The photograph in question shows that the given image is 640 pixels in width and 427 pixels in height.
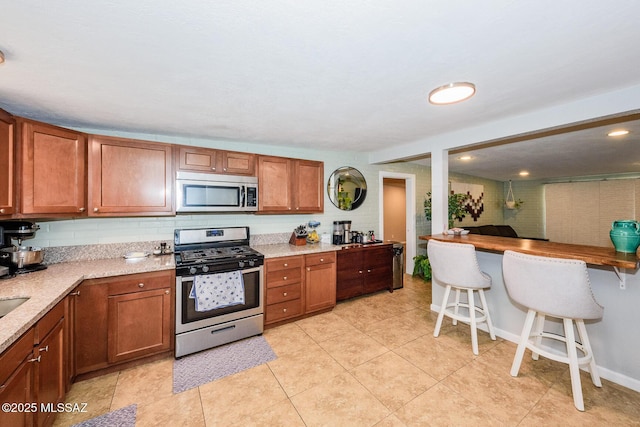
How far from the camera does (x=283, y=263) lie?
2.96 m

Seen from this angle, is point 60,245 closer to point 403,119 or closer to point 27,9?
point 27,9

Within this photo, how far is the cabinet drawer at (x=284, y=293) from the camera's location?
9.45 ft

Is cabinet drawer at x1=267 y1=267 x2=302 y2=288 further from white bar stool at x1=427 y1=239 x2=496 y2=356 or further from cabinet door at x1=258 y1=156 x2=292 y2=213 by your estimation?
white bar stool at x1=427 y1=239 x2=496 y2=356

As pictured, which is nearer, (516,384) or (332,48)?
(332,48)

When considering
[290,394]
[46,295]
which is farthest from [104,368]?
[290,394]

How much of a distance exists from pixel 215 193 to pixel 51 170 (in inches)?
51.7

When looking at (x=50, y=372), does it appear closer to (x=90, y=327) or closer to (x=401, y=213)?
(x=90, y=327)

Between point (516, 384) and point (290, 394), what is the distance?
1796 mm

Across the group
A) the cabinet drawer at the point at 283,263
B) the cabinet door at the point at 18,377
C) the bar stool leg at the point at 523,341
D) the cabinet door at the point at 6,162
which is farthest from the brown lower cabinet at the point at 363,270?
the cabinet door at the point at 6,162

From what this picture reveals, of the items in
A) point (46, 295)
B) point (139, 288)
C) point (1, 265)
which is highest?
point (1, 265)

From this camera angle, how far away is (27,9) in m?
1.09

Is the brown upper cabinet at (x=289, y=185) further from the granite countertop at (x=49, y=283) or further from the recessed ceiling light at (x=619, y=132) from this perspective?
the recessed ceiling light at (x=619, y=132)

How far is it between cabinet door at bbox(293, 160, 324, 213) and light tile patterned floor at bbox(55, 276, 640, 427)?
5.74 ft

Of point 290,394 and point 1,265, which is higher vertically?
point 1,265
